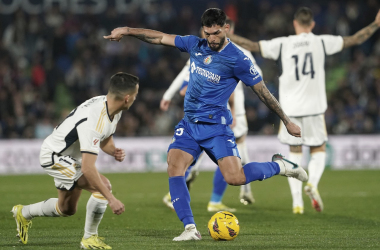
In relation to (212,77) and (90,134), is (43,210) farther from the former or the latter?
(212,77)

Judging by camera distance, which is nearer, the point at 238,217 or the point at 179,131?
the point at 179,131

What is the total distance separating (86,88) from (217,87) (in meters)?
13.1

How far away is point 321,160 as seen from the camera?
8.81 m

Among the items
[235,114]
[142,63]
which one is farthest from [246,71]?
[142,63]

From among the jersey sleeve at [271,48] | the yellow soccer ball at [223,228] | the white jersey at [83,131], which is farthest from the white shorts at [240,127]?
the white jersey at [83,131]

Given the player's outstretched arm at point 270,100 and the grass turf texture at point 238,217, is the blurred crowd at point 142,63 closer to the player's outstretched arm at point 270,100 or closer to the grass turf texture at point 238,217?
the grass turf texture at point 238,217

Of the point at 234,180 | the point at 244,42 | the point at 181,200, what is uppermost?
the point at 244,42

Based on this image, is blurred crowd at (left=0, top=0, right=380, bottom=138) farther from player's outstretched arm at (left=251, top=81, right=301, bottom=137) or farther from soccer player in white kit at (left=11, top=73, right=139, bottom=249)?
soccer player in white kit at (left=11, top=73, right=139, bottom=249)

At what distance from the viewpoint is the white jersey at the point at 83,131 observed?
17.6 feet

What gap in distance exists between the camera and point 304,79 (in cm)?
878

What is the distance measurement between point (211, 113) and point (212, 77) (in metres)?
0.37

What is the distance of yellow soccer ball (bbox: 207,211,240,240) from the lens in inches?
237

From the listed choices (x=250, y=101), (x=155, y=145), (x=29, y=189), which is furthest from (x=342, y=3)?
(x=29, y=189)

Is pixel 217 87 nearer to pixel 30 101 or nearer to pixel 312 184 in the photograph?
pixel 312 184
